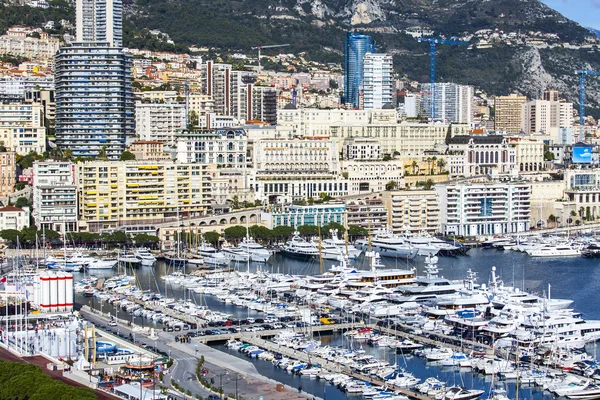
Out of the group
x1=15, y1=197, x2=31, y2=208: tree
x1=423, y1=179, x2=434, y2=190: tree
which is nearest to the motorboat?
x1=15, y1=197, x2=31, y2=208: tree

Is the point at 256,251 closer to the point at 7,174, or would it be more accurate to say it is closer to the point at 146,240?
the point at 146,240

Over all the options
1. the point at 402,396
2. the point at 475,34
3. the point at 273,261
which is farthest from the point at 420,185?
the point at 475,34

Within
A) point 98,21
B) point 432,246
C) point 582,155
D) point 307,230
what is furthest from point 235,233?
point 582,155

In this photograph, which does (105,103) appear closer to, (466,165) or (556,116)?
(466,165)

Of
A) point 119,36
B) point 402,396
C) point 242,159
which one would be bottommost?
point 402,396

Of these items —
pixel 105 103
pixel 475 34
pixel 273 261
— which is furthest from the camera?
pixel 475 34

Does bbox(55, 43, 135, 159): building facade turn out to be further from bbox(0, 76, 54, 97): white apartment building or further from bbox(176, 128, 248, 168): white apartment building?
bbox(0, 76, 54, 97): white apartment building
